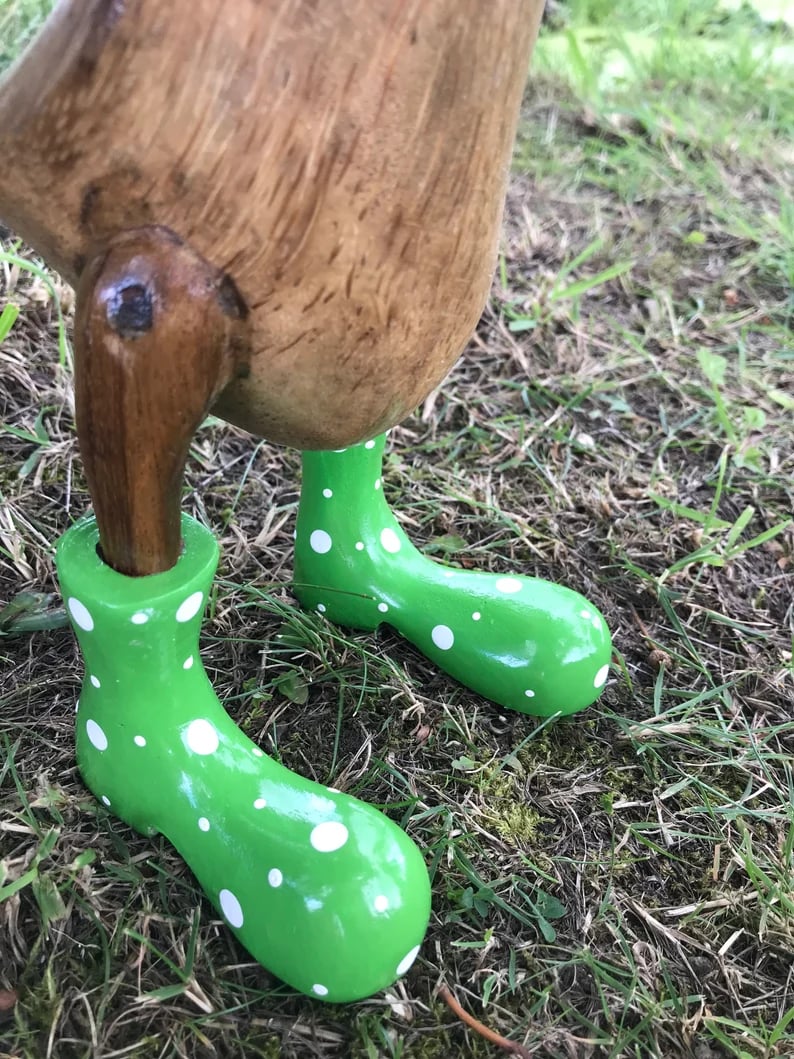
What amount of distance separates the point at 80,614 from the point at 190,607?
0.09 metres

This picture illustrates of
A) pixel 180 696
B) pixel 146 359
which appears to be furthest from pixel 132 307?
pixel 180 696

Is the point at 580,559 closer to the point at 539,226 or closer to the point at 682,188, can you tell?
the point at 539,226

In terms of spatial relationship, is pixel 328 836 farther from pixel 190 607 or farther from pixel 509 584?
pixel 509 584

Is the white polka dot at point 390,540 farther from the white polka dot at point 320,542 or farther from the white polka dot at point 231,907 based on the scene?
the white polka dot at point 231,907

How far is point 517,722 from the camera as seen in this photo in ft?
3.38

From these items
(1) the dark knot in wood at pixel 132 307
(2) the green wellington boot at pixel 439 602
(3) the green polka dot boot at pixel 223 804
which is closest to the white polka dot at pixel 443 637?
(2) the green wellington boot at pixel 439 602

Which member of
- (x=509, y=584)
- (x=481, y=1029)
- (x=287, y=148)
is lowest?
(x=481, y=1029)

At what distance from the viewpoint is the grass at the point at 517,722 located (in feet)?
2.57

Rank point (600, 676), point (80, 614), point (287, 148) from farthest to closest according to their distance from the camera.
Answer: point (600, 676), point (80, 614), point (287, 148)

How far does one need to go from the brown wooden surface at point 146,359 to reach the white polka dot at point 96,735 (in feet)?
0.82

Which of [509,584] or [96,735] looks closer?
[96,735]

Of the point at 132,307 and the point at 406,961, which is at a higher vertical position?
the point at 132,307

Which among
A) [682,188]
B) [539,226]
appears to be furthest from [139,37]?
[682,188]

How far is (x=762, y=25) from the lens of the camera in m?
3.05
